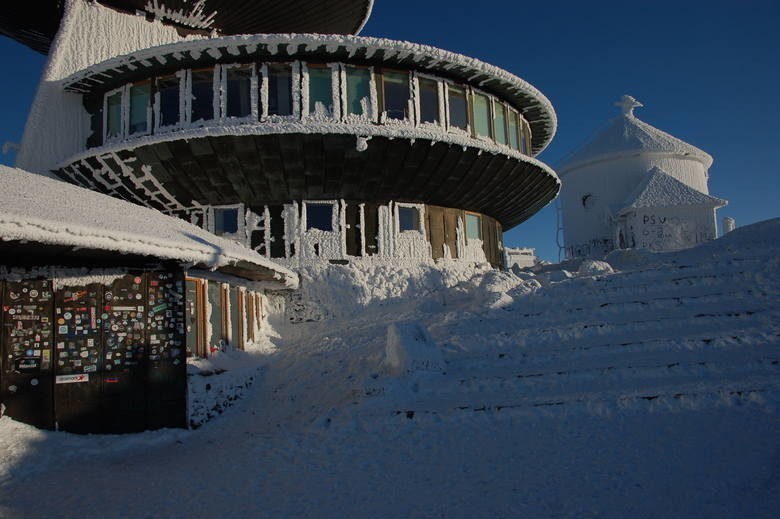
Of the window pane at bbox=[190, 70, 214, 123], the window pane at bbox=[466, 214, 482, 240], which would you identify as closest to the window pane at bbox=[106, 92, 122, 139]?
the window pane at bbox=[190, 70, 214, 123]

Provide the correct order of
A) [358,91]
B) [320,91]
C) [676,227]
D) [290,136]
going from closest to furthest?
[290,136], [320,91], [358,91], [676,227]

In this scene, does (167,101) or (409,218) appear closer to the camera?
(167,101)

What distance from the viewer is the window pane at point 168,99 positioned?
1684cm

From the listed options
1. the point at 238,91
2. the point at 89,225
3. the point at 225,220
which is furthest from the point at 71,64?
the point at 89,225

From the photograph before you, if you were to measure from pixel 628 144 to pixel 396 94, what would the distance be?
1880 cm

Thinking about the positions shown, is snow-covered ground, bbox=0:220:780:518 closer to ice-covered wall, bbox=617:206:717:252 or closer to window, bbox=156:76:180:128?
window, bbox=156:76:180:128

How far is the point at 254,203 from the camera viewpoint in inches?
685

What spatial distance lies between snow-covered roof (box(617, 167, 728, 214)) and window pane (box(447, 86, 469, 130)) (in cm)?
1326

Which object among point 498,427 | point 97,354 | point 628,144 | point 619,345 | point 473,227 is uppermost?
point 628,144

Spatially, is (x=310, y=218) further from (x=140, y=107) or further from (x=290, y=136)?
(x=140, y=107)

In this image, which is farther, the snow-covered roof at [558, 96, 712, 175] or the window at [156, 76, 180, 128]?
the snow-covered roof at [558, 96, 712, 175]

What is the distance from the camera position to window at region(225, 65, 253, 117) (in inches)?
648

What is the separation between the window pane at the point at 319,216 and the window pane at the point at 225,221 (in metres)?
2.13

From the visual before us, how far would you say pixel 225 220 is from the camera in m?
17.5
